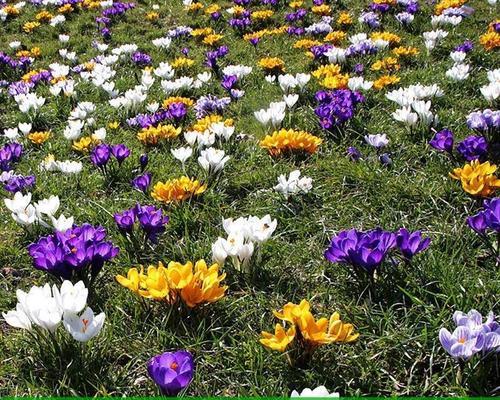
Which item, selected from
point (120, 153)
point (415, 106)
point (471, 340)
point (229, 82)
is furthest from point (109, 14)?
point (471, 340)

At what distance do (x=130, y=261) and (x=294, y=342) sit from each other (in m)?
1.23

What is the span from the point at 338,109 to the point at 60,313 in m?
3.02

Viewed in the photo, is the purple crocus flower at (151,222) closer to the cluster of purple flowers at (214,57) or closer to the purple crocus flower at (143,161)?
the purple crocus flower at (143,161)

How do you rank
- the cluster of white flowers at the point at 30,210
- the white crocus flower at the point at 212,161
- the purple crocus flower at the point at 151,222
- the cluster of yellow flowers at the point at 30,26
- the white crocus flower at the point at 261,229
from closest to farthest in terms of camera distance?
the white crocus flower at the point at 261,229 < the purple crocus flower at the point at 151,222 < the cluster of white flowers at the point at 30,210 < the white crocus flower at the point at 212,161 < the cluster of yellow flowers at the point at 30,26

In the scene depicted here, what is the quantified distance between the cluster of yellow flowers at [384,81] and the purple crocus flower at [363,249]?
327 cm

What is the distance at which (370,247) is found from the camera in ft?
8.52

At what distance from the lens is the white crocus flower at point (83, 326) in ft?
7.17

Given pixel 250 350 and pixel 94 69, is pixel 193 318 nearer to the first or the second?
pixel 250 350

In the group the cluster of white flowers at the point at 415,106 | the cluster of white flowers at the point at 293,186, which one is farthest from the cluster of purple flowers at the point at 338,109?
the cluster of white flowers at the point at 293,186

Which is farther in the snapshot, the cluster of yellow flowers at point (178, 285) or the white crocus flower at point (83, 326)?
the cluster of yellow flowers at point (178, 285)

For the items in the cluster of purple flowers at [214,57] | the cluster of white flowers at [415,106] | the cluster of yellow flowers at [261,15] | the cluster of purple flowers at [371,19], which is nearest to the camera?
the cluster of white flowers at [415,106]

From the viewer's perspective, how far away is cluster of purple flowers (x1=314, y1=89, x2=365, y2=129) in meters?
4.60

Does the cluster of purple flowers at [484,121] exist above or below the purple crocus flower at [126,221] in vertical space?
below

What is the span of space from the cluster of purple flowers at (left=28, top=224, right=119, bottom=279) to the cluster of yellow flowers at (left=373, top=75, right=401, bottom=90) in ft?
12.0
